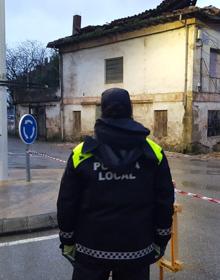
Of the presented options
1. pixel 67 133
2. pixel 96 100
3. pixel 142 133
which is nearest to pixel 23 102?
pixel 67 133

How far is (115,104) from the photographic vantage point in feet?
8.02

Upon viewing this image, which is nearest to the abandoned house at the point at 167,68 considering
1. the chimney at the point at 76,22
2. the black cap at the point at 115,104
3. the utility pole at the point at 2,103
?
the chimney at the point at 76,22

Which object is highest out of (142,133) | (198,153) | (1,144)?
(142,133)

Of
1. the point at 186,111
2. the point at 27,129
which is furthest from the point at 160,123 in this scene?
the point at 27,129

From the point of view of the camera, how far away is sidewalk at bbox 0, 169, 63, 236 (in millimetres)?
5559

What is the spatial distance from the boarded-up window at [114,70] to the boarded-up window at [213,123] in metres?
5.13

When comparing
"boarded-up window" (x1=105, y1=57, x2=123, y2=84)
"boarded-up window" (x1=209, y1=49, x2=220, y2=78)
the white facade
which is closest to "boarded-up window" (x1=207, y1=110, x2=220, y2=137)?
the white facade

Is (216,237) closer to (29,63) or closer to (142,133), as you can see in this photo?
(142,133)

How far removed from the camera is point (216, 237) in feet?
17.6

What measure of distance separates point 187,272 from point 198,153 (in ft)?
47.7

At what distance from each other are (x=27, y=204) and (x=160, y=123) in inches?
537

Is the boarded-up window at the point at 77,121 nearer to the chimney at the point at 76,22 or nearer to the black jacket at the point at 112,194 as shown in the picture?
the chimney at the point at 76,22

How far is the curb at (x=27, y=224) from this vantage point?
5426 mm

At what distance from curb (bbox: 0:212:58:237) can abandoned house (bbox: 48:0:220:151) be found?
13.2m
